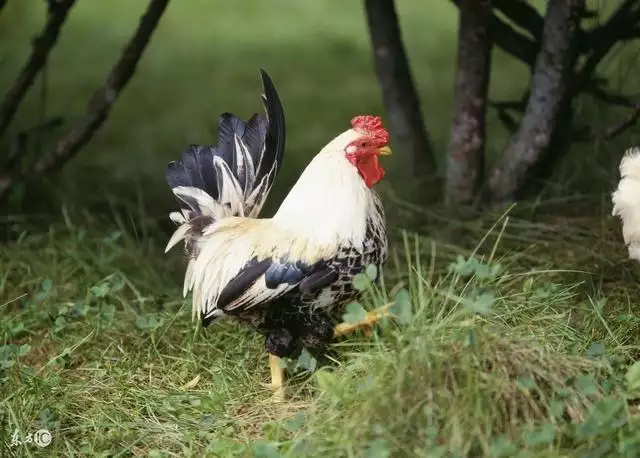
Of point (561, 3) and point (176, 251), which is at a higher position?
point (561, 3)

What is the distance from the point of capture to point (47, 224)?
133 inches

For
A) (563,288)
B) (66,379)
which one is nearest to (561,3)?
(563,288)

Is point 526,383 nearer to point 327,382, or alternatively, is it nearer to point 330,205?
point 327,382

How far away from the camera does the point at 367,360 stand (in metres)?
2.00

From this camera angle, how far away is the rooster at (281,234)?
Answer: 6.70 feet

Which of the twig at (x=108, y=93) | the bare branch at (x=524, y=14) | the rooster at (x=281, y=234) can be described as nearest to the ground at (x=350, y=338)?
the rooster at (x=281, y=234)

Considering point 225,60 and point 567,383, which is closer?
point 567,383

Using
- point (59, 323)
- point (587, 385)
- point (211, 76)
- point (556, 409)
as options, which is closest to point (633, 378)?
point (587, 385)

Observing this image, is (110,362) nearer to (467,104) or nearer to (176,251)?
(176,251)

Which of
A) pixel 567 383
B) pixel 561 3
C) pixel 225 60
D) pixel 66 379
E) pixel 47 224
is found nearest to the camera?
pixel 567 383

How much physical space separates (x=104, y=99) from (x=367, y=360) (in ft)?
5.12

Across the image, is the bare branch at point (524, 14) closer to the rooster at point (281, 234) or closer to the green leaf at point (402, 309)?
the rooster at point (281, 234)

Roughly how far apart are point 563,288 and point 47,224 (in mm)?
1889

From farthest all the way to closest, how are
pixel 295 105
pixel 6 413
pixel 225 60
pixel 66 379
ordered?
pixel 225 60 → pixel 295 105 → pixel 66 379 → pixel 6 413
